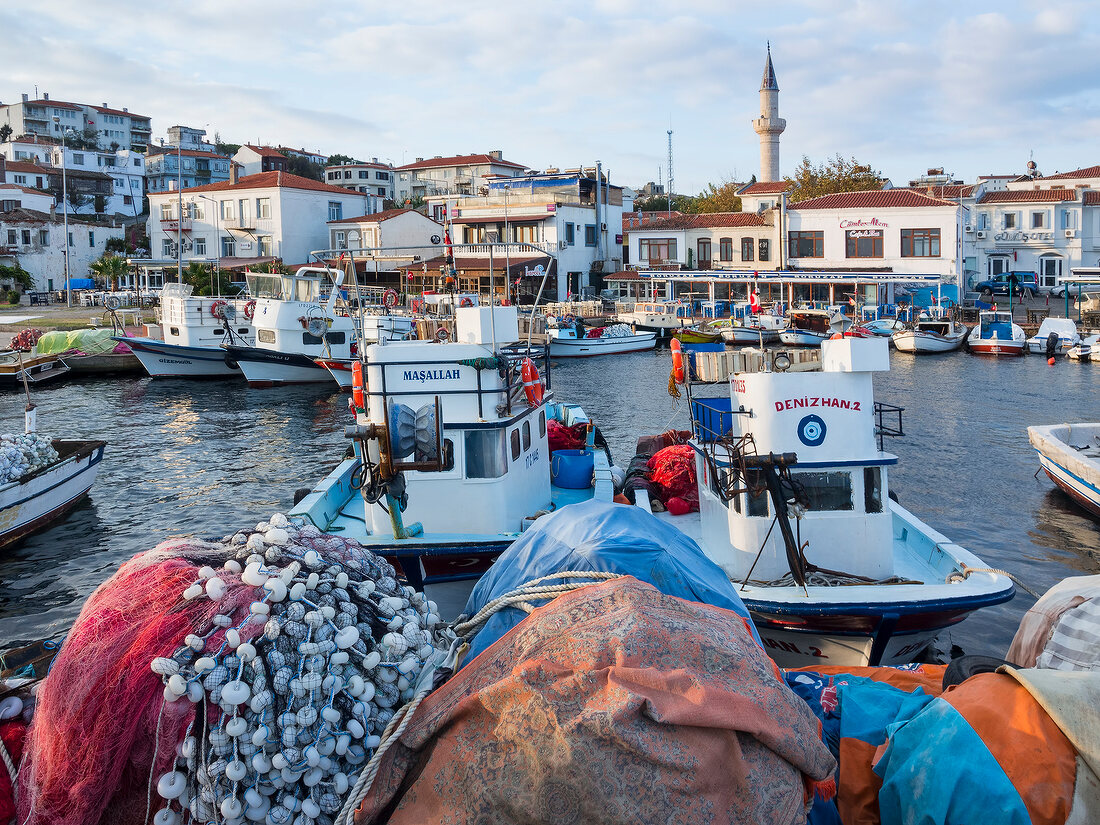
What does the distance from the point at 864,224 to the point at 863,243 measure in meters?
1.13

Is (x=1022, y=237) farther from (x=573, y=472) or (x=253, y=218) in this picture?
(x=573, y=472)

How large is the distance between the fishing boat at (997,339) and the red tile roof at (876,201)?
10835mm

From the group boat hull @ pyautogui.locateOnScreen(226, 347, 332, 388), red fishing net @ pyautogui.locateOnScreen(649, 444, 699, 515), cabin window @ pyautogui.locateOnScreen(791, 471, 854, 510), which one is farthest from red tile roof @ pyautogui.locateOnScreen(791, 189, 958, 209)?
cabin window @ pyautogui.locateOnScreen(791, 471, 854, 510)

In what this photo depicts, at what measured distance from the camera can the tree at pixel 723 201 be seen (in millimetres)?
71188

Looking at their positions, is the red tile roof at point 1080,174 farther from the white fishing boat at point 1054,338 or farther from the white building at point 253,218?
the white building at point 253,218

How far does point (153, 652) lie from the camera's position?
147 inches

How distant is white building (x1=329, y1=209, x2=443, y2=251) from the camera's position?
58.6m

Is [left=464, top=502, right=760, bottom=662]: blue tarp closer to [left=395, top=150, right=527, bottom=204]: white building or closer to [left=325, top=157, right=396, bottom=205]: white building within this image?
[left=395, top=150, right=527, bottom=204]: white building

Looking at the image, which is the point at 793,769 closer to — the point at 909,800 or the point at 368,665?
the point at 909,800

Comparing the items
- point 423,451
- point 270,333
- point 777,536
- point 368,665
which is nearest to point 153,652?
point 368,665

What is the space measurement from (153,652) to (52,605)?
10.1 meters

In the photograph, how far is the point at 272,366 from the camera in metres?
34.0

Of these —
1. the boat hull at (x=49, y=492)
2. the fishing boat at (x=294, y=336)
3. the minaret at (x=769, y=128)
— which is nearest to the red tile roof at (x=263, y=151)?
the minaret at (x=769, y=128)

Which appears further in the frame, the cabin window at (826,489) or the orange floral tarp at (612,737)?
the cabin window at (826,489)
